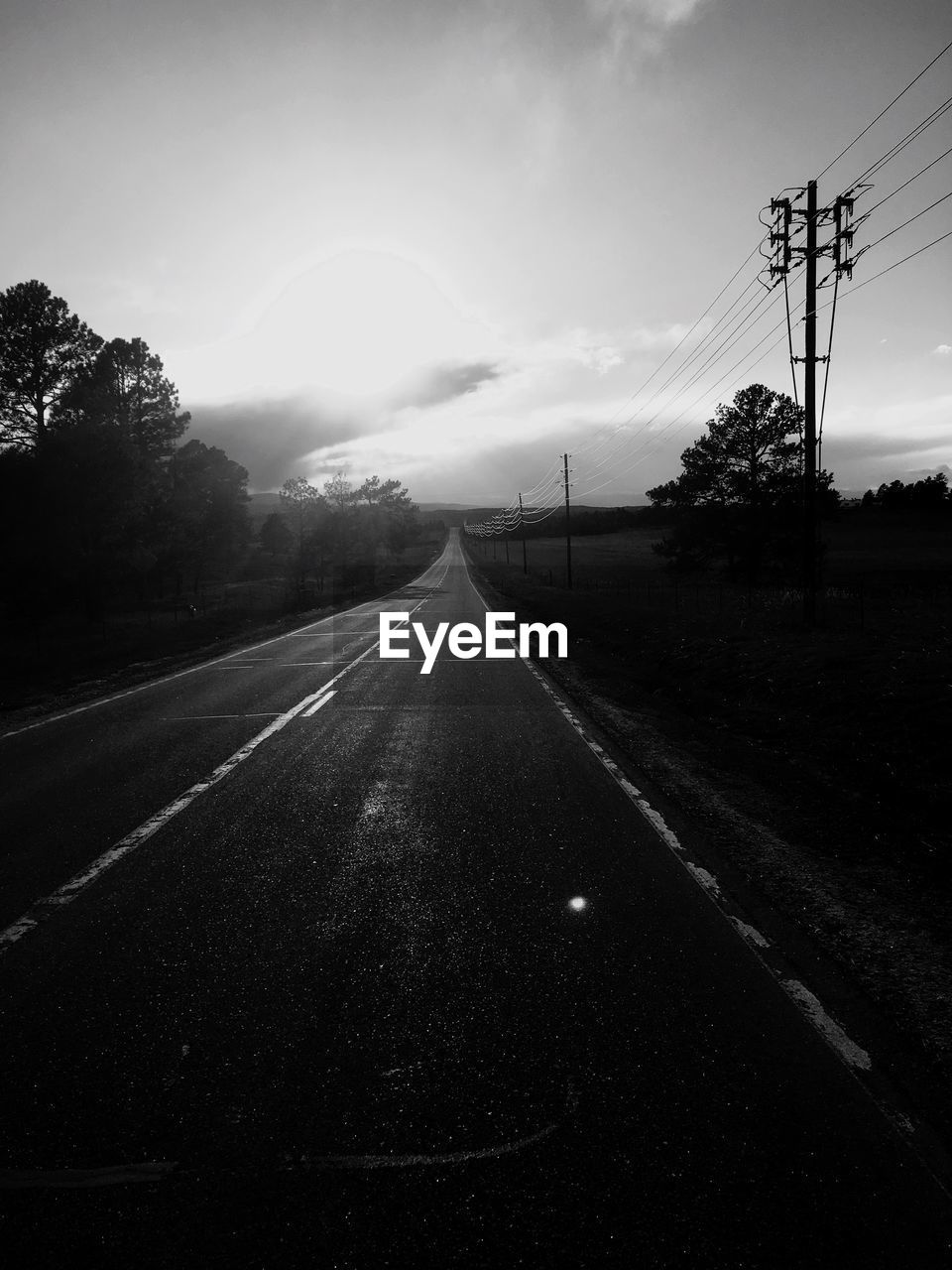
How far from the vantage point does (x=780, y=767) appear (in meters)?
8.46

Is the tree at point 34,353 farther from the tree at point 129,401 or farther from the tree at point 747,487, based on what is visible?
the tree at point 747,487

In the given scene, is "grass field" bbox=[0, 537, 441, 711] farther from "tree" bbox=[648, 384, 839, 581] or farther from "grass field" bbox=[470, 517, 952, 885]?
"tree" bbox=[648, 384, 839, 581]

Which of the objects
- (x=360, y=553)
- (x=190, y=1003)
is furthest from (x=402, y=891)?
(x=360, y=553)

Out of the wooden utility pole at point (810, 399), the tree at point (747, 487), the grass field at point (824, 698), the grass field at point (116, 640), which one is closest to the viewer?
the grass field at point (824, 698)

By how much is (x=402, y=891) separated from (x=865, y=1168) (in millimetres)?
2978

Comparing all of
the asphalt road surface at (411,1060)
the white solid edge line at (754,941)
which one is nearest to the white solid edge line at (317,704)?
the asphalt road surface at (411,1060)

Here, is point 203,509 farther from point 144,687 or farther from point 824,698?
point 824,698

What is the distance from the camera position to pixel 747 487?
43469mm

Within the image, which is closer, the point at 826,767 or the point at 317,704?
the point at 826,767

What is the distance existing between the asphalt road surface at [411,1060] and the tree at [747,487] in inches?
1636

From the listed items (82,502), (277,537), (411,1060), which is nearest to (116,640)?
(82,502)

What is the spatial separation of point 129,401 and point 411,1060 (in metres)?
43.9

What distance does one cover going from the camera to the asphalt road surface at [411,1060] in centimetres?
230

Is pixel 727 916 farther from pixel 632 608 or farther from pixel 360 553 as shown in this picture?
pixel 360 553
